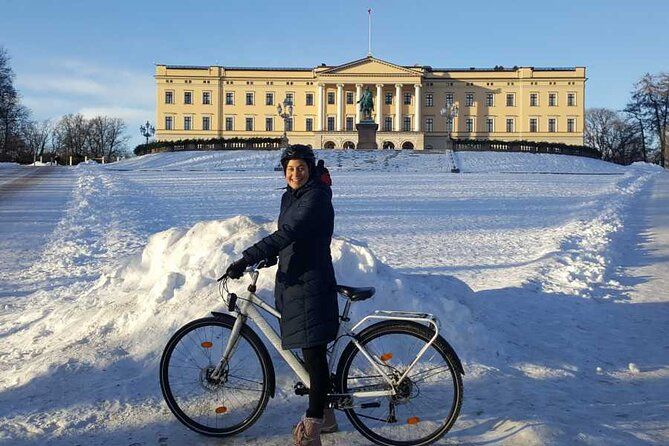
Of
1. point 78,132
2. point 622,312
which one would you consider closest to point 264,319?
point 622,312

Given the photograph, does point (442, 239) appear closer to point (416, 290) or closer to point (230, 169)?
point (416, 290)

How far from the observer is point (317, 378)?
3727 mm

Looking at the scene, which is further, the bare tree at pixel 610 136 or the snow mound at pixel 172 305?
the bare tree at pixel 610 136

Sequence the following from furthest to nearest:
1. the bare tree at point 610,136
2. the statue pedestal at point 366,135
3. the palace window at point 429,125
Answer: the palace window at point 429,125, the bare tree at point 610,136, the statue pedestal at point 366,135

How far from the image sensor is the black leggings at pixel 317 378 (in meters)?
3.70

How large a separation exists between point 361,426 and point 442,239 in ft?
31.2

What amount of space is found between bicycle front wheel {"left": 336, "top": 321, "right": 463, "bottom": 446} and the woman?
0.66 feet

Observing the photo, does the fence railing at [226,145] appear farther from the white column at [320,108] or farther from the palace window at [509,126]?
the palace window at [509,126]

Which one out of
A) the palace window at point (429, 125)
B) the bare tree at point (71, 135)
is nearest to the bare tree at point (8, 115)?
the bare tree at point (71, 135)

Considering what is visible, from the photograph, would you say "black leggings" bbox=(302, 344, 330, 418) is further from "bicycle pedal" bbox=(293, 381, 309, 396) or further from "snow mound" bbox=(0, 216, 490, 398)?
"snow mound" bbox=(0, 216, 490, 398)

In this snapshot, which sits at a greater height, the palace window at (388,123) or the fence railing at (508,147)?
the palace window at (388,123)

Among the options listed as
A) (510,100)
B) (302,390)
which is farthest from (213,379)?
(510,100)

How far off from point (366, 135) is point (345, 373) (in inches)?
2234

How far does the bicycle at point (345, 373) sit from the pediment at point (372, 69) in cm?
8667
